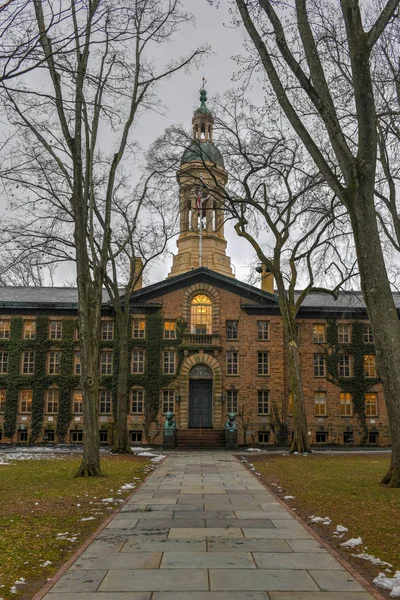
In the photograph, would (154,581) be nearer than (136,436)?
Yes

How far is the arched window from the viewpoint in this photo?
119 feet

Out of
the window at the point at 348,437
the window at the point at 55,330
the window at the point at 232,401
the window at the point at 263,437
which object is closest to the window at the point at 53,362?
the window at the point at 55,330

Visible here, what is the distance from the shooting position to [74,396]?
116ft

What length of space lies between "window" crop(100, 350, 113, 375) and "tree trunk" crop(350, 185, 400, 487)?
25165 millimetres

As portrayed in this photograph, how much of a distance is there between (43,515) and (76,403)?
2649cm

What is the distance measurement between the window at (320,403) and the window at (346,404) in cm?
119

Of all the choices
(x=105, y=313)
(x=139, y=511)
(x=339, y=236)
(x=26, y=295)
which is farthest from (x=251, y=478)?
(x=26, y=295)

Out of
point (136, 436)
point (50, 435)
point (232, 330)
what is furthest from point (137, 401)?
point (232, 330)

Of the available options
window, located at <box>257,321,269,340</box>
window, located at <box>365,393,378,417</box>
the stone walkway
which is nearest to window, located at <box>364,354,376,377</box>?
window, located at <box>365,393,378,417</box>

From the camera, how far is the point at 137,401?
35.5 m

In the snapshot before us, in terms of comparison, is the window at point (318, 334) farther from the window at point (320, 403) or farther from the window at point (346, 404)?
the window at point (346, 404)

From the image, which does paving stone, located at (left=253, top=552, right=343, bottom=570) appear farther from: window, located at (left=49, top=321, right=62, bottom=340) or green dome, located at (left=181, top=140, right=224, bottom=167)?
window, located at (left=49, top=321, right=62, bottom=340)

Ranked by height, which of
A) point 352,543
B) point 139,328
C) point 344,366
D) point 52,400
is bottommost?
point 352,543

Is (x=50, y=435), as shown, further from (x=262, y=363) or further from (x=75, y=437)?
(x=262, y=363)
